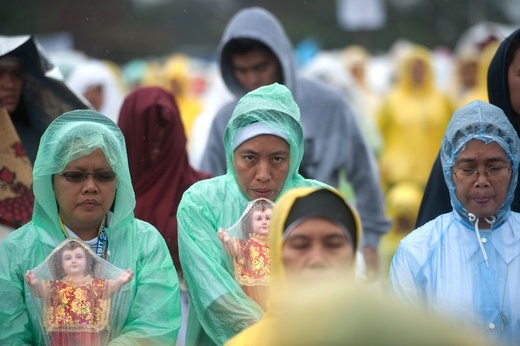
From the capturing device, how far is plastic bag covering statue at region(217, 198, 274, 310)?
6648 millimetres

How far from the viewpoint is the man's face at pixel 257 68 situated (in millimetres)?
9719

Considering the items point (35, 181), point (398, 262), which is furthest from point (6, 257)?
point (398, 262)

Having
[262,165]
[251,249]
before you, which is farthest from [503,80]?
[251,249]

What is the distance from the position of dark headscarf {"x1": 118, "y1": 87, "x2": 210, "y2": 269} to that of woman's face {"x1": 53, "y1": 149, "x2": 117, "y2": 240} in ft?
5.86

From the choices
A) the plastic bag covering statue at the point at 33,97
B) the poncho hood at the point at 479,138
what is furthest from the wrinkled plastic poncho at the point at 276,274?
the plastic bag covering statue at the point at 33,97

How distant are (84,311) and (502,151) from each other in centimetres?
197

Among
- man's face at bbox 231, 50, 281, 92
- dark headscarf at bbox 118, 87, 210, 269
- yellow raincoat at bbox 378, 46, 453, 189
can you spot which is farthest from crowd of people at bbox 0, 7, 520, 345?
yellow raincoat at bbox 378, 46, 453, 189

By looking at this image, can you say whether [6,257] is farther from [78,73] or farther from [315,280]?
[78,73]

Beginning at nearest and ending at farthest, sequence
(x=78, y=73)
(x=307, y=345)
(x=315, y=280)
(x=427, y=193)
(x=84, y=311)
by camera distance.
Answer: (x=307, y=345)
(x=315, y=280)
(x=84, y=311)
(x=427, y=193)
(x=78, y=73)

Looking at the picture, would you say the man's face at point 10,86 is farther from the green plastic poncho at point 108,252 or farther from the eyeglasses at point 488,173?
the eyeglasses at point 488,173

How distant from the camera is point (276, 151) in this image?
22.6 feet

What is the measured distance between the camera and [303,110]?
32.4ft

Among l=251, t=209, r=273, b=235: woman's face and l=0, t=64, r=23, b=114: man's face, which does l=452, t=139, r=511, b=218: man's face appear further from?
l=0, t=64, r=23, b=114: man's face

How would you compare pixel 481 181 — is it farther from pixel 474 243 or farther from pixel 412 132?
pixel 412 132
